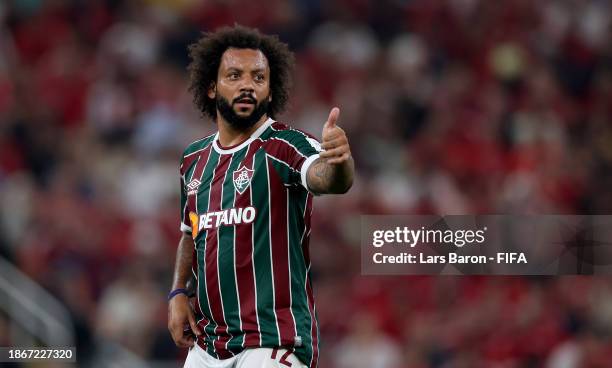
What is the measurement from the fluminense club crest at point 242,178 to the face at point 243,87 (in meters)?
0.18

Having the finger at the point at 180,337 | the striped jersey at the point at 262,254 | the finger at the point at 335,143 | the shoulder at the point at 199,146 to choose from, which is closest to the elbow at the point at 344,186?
the finger at the point at 335,143

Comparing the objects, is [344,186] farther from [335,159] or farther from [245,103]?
[245,103]

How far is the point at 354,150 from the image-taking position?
7453mm

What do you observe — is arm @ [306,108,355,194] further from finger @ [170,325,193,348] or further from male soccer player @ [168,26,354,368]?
finger @ [170,325,193,348]

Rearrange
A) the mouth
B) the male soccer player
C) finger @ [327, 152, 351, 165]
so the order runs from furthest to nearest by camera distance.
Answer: the mouth → the male soccer player → finger @ [327, 152, 351, 165]

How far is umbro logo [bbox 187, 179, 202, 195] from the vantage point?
3.51 meters

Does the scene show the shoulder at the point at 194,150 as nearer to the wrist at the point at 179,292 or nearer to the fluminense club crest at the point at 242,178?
the fluminense club crest at the point at 242,178

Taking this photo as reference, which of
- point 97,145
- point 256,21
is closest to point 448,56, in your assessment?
point 256,21

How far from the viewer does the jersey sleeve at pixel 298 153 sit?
3.12 meters

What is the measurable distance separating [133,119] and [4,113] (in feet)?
3.29

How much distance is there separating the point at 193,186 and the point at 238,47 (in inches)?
20.3

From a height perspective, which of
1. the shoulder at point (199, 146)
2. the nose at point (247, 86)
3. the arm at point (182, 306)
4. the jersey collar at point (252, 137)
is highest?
the nose at point (247, 86)

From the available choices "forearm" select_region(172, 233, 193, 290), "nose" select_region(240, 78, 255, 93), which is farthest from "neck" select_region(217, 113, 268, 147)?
"forearm" select_region(172, 233, 193, 290)

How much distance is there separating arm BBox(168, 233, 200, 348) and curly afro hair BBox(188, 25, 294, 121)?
52 cm
